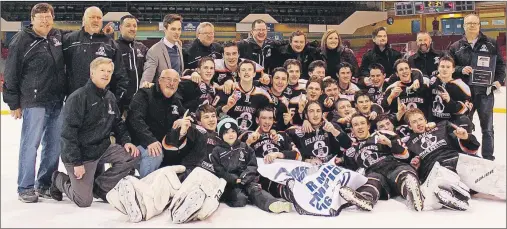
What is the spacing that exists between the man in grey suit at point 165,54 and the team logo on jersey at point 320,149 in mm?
1340

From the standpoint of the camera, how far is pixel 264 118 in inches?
142

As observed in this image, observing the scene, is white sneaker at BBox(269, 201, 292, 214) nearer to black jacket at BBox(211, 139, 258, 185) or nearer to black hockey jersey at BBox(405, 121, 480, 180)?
black jacket at BBox(211, 139, 258, 185)

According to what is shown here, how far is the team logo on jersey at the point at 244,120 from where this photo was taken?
12.5ft

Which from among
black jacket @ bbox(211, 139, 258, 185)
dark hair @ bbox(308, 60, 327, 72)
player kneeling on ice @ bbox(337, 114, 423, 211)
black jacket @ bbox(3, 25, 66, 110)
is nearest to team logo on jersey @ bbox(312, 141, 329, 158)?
player kneeling on ice @ bbox(337, 114, 423, 211)

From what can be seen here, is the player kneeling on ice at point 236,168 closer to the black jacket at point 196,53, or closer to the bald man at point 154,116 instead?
the bald man at point 154,116

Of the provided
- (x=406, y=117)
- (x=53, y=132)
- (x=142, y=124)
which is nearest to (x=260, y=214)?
(x=142, y=124)

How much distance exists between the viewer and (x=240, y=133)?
369cm

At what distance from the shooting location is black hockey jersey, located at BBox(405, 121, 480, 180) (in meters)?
3.50

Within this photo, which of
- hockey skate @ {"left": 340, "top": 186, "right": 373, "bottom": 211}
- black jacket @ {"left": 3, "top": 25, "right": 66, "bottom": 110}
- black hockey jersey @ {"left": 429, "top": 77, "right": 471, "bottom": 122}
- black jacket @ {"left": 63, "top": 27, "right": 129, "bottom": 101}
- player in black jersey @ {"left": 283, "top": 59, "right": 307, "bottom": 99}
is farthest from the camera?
player in black jersey @ {"left": 283, "top": 59, "right": 307, "bottom": 99}

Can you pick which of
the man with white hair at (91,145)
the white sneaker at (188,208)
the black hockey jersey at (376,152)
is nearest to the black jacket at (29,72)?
the man with white hair at (91,145)

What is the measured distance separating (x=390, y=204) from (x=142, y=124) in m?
1.76

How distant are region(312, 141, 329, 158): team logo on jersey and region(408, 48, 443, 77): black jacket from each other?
1.56m

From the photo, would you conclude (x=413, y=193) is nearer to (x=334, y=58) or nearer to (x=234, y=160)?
(x=234, y=160)

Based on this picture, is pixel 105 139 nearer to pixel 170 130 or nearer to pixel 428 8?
pixel 170 130
